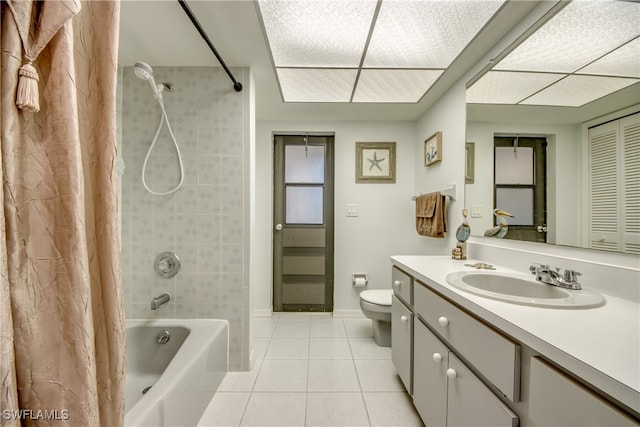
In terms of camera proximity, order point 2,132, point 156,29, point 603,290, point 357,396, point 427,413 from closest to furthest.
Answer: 1. point 2,132
2. point 603,290
3. point 427,413
4. point 156,29
5. point 357,396

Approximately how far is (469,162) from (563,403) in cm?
142

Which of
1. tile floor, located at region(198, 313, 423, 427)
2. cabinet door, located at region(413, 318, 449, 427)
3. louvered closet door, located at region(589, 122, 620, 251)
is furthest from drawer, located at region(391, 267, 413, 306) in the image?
louvered closet door, located at region(589, 122, 620, 251)

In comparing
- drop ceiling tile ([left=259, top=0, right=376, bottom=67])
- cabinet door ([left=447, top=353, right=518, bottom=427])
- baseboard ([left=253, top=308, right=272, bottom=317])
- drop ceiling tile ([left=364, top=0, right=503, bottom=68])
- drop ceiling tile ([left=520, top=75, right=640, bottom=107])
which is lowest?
baseboard ([left=253, top=308, right=272, bottom=317])

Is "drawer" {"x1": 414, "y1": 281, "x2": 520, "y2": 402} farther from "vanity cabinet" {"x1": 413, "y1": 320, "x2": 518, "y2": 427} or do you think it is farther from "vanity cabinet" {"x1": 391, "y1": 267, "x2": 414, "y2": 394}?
"vanity cabinet" {"x1": 391, "y1": 267, "x2": 414, "y2": 394}

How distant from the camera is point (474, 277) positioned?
3.76 ft

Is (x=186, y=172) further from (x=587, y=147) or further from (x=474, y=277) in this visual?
(x=587, y=147)

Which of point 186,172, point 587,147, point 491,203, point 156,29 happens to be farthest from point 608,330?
point 156,29

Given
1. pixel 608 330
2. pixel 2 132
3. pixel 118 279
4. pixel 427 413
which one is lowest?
pixel 427 413

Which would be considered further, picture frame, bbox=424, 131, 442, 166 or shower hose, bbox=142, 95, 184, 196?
picture frame, bbox=424, 131, 442, 166

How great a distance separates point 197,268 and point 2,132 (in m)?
1.43

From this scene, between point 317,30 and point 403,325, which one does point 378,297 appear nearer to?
point 403,325

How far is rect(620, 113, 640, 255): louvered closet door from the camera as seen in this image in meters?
0.80

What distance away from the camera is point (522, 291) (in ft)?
3.48

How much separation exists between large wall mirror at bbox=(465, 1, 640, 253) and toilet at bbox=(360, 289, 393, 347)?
0.98 metres
